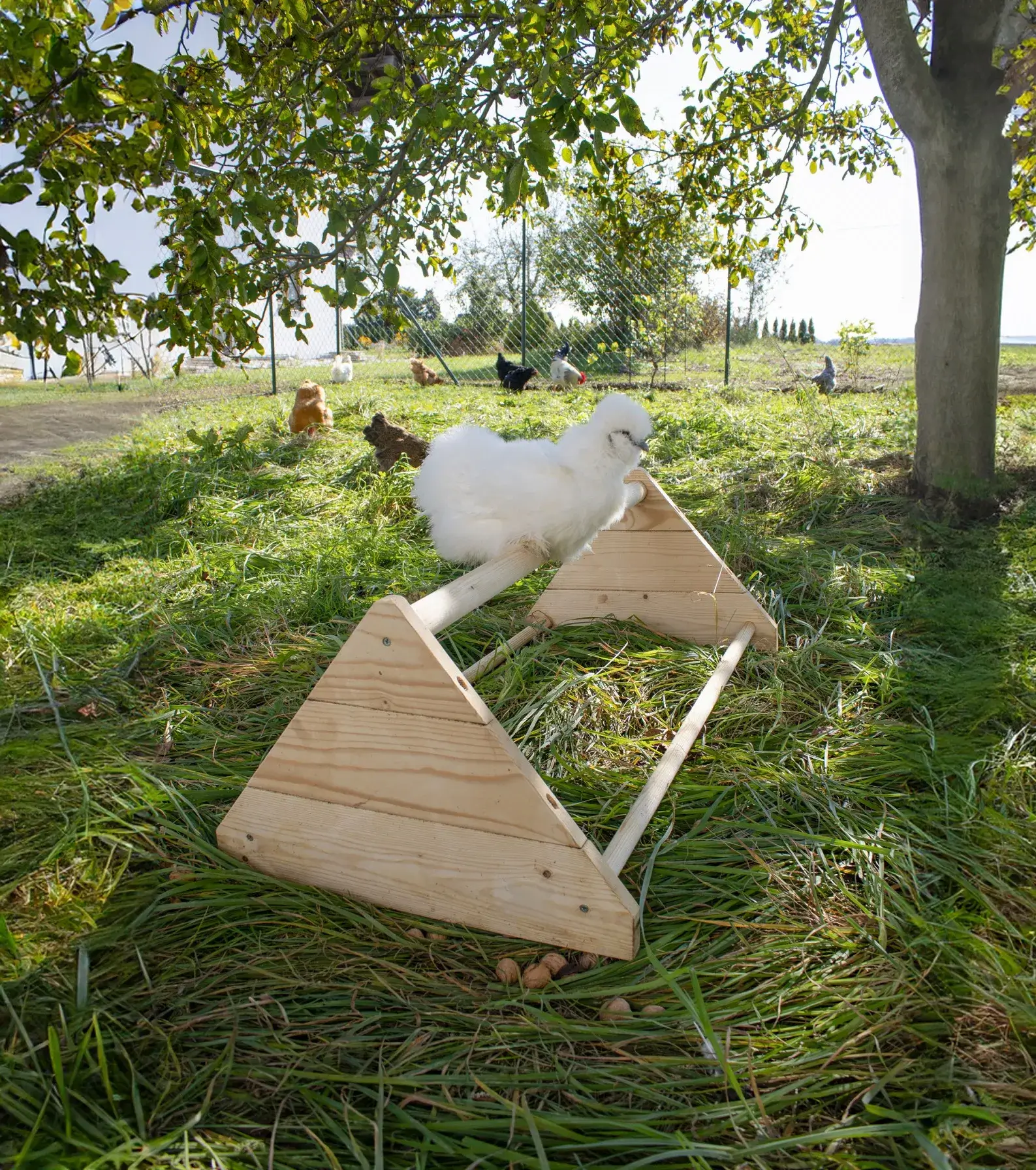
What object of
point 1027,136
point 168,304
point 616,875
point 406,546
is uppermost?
point 1027,136

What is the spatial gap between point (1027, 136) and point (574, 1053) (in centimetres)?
611

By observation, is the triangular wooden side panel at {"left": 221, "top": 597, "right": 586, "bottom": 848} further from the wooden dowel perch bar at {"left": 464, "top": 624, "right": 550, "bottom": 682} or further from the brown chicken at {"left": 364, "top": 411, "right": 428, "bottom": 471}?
the brown chicken at {"left": 364, "top": 411, "right": 428, "bottom": 471}

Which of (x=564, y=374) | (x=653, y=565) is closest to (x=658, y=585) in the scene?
(x=653, y=565)

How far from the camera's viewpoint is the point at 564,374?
37.2 feet

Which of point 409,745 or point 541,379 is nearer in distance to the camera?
point 409,745

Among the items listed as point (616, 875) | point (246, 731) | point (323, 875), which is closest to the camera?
point (616, 875)

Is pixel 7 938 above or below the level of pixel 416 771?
below

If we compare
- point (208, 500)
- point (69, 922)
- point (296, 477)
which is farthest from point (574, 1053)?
point (296, 477)

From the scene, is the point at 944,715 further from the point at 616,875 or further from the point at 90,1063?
the point at 90,1063

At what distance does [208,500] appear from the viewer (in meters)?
4.58

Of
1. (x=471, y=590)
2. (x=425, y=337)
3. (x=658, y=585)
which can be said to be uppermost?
(x=425, y=337)

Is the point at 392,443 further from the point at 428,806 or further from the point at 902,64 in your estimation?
the point at 428,806

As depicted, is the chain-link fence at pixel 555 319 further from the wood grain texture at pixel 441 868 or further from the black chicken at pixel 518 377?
the wood grain texture at pixel 441 868

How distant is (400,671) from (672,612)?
1.57 meters
